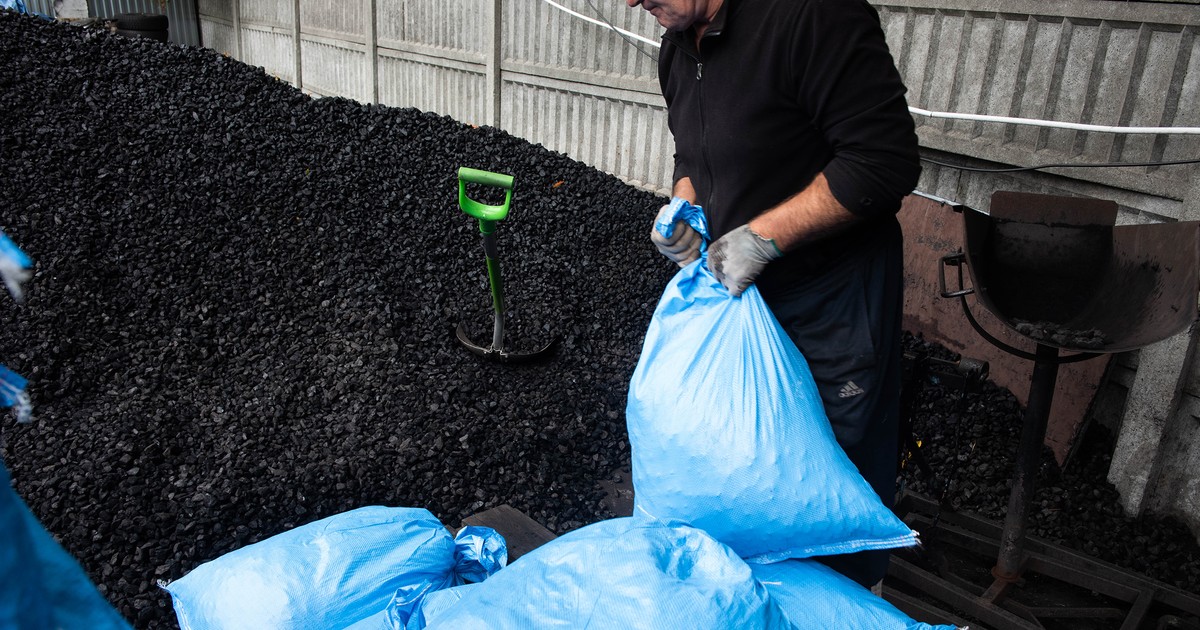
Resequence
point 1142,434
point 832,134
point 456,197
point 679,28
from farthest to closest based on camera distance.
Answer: point 456,197 → point 1142,434 → point 679,28 → point 832,134

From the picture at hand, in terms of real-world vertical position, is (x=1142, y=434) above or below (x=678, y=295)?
below

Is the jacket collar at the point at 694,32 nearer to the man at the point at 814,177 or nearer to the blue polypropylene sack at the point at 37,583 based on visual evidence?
the man at the point at 814,177

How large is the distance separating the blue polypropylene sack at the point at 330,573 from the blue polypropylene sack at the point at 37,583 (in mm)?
559

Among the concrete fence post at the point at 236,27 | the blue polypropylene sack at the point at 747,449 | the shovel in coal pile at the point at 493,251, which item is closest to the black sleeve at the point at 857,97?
the blue polypropylene sack at the point at 747,449

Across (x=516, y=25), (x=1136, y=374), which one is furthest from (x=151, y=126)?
(x=1136, y=374)

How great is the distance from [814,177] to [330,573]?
122cm

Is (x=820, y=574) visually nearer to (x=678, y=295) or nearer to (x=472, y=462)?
(x=678, y=295)

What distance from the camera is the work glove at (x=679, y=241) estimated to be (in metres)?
1.78

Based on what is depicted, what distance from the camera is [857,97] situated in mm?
1501

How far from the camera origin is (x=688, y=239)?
5.96ft

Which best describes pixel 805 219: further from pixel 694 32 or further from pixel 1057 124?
pixel 1057 124

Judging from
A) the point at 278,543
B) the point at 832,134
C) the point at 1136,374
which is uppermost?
the point at 832,134

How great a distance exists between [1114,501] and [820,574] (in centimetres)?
239

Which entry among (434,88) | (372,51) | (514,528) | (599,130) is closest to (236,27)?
(372,51)
